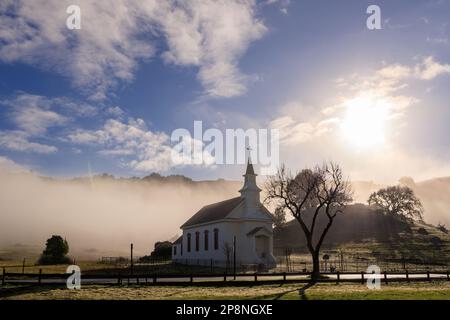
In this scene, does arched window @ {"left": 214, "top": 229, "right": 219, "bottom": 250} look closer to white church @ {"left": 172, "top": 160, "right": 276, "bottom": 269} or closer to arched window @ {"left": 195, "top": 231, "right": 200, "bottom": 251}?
white church @ {"left": 172, "top": 160, "right": 276, "bottom": 269}

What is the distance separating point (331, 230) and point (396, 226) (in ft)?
52.1

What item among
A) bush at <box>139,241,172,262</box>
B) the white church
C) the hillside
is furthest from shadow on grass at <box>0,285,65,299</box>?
the hillside

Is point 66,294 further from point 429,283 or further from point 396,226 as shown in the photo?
point 396,226

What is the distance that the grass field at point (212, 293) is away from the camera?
20453 millimetres

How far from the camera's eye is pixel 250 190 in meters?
55.2

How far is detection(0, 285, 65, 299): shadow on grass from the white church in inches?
1005

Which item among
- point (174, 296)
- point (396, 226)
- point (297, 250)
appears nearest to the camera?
point (174, 296)

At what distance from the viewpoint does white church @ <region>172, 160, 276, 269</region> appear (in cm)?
5188

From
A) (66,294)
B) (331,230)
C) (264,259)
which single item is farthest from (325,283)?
(331,230)

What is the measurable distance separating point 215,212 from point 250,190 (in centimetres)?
733

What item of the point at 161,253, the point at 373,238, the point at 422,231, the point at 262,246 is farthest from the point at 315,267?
the point at 422,231

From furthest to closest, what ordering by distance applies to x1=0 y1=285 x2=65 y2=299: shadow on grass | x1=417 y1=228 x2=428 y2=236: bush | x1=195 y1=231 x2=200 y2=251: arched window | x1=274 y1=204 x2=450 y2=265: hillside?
1. x1=417 y1=228 x2=428 y2=236: bush
2. x1=274 y1=204 x2=450 y2=265: hillside
3. x1=195 y1=231 x2=200 y2=251: arched window
4. x1=0 y1=285 x2=65 y2=299: shadow on grass

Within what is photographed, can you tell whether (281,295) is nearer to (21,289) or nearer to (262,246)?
(21,289)
